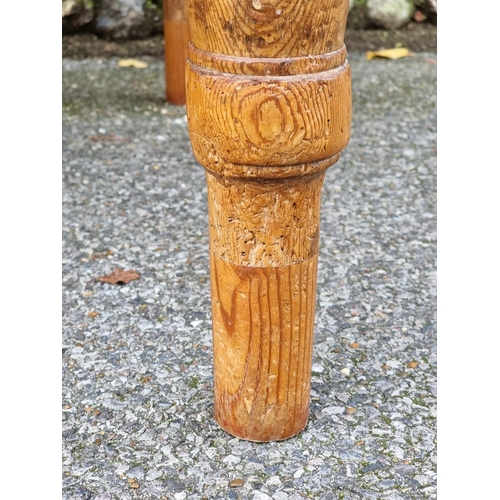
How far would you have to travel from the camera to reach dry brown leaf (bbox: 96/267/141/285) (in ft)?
9.37

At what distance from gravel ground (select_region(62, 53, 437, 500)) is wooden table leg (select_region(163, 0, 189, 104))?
22 cm

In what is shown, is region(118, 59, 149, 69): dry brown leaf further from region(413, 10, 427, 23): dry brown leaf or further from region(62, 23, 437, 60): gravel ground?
region(413, 10, 427, 23): dry brown leaf

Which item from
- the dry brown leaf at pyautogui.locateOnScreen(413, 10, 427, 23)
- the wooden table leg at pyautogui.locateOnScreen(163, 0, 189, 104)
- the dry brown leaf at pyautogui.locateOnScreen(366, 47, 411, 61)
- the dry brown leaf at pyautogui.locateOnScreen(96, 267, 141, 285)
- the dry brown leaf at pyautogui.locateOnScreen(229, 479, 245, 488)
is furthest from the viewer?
the dry brown leaf at pyautogui.locateOnScreen(413, 10, 427, 23)

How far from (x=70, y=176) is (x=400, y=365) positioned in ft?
6.63

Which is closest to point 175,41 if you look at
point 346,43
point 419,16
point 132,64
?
point 132,64

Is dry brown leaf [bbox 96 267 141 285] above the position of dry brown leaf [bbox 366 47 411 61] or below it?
below

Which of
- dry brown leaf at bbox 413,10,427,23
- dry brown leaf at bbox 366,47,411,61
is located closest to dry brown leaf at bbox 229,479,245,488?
dry brown leaf at bbox 366,47,411,61

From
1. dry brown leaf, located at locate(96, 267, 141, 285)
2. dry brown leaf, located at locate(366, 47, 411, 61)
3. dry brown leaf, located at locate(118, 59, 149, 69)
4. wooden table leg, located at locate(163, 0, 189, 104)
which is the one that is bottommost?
dry brown leaf, located at locate(96, 267, 141, 285)

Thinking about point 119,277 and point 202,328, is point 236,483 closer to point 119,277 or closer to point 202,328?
point 202,328

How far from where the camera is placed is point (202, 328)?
256 centimetres

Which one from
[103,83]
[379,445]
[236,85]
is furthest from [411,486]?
[103,83]

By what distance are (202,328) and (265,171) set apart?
1.02 metres

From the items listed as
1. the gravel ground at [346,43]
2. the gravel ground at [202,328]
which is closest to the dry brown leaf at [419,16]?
the gravel ground at [346,43]

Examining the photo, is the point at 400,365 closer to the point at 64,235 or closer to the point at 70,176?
the point at 64,235
